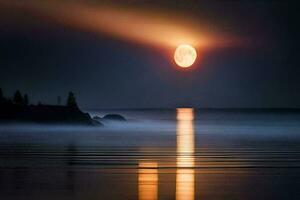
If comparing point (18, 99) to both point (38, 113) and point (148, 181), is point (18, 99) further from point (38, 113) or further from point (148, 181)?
point (148, 181)

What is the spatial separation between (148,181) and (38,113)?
51971 millimetres

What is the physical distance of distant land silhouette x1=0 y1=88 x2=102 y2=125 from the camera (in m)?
61.6

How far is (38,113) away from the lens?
6316 cm

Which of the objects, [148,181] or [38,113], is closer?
[148,181]

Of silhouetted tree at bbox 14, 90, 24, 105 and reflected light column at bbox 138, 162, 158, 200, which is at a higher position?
silhouetted tree at bbox 14, 90, 24, 105

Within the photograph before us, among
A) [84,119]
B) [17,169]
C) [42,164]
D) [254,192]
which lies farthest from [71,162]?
[84,119]

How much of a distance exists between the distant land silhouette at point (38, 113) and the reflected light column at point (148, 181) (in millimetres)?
45246

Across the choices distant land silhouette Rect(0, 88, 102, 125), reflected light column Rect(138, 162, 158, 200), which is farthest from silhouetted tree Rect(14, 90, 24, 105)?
reflected light column Rect(138, 162, 158, 200)

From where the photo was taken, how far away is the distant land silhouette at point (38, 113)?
61.6 m

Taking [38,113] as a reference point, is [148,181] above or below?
below

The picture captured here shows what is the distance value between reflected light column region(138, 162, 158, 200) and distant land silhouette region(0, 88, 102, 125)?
45246 mm

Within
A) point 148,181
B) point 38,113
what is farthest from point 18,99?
point 148,181

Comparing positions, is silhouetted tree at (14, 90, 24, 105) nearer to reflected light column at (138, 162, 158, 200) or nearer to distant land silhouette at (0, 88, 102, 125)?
distant land silhouette at (0, 88, 102, 125)

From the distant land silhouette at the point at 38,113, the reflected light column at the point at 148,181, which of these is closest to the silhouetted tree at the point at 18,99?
the distant land silhouette at the point at 38,113
